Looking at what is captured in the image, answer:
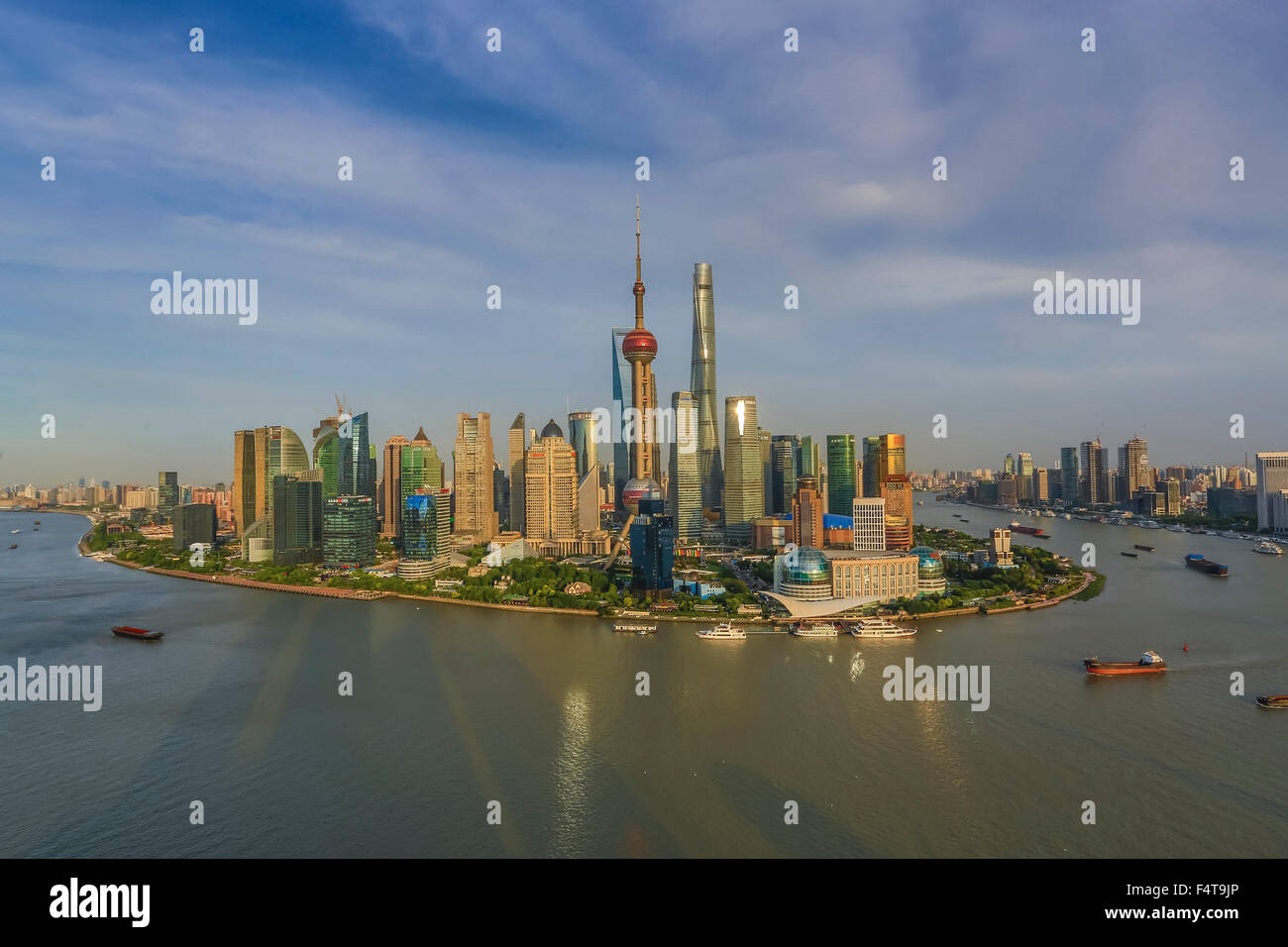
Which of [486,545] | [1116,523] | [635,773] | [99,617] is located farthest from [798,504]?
[1116,523]

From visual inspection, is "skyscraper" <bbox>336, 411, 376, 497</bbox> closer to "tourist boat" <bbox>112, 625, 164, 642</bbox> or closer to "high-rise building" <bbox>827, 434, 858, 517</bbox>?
"tourist boat" <bbox>112, 625, 164, 642</bbox>

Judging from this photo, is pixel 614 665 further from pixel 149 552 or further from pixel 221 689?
pixel 149 552

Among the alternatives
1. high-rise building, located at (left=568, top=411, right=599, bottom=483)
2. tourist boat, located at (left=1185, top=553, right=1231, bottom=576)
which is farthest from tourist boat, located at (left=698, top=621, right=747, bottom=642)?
high-rise building, located at (left=568, top=411, right=599, bottom=483)

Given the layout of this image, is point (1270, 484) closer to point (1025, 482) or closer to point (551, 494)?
point (1025, 482)

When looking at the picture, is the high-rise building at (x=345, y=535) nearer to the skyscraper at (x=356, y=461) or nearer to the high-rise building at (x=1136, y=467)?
the skyscraper at (x=356, y=461)
